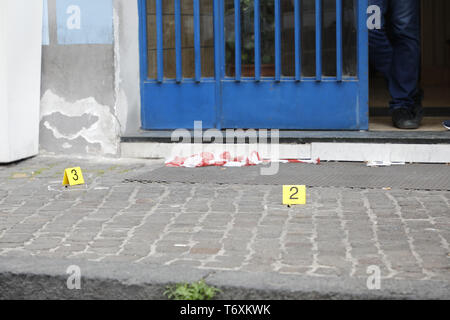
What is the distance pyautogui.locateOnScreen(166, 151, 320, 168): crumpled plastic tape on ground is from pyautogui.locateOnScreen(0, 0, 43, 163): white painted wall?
141cm

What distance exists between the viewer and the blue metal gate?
7.46 metres

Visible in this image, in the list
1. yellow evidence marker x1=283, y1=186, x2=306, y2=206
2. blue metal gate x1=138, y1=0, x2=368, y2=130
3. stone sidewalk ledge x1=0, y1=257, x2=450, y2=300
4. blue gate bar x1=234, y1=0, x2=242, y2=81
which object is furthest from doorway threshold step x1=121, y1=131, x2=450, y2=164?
stone sidewalk ledge x1=0, y1=257, x2=450, y2=300

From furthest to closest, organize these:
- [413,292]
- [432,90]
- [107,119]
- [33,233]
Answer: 1. [432,90]
2. [107,119]
3. [33,233]
4. [413,292]

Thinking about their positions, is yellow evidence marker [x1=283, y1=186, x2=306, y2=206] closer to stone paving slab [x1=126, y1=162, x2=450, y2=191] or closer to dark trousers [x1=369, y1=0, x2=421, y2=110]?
stone paving slab [x1=126, y1=162, x2=450, y2=191]

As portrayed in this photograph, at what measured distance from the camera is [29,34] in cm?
770

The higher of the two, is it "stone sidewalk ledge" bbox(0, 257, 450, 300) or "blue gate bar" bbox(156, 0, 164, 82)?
"blue gate bar" bbox(156, 0, 164, 82)

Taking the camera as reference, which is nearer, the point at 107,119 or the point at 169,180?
the point at 169,180

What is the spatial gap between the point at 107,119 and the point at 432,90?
5612 millimetres

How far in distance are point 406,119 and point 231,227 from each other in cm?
314

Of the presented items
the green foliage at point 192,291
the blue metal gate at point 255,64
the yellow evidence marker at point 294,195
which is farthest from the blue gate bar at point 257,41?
the green foliage at point 192,291

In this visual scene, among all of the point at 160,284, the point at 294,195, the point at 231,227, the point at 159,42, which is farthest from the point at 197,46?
the point at 160,284
